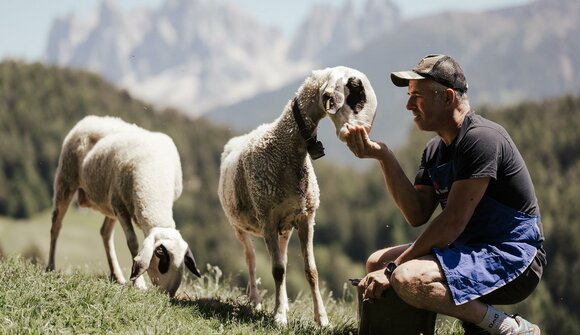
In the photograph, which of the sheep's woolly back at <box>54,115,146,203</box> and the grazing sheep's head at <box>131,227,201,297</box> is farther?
the sheep's woolly back at <box>54,115,146,203</box>

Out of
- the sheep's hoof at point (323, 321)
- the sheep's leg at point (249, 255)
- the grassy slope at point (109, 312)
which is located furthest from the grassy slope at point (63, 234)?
the sheep's hoof at point (323, 321)

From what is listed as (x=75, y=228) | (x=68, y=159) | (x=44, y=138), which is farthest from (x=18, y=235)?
(x=68, y=159)

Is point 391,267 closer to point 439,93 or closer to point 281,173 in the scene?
point 439,93

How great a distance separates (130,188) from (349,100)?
3737 mm

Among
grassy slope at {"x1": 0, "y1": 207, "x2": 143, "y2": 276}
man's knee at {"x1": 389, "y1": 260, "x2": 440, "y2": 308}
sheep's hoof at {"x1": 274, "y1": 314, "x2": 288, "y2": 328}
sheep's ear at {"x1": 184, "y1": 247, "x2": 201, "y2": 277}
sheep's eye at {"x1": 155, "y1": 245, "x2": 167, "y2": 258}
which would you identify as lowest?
grassy slope at {"x1": 0, "y1": 207, "x2": 143, "y2": 276}

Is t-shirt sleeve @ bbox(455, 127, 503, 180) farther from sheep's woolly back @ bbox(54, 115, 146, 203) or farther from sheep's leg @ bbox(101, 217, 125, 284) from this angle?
sheep's woolly back @ bbox(54, 115, 146, 203)

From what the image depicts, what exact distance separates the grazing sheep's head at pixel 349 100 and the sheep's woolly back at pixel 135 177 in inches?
116

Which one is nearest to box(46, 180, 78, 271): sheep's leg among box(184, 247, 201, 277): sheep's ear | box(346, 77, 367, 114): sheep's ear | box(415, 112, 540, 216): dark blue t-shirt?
box(184, 247, 201, 277): sheep's ear

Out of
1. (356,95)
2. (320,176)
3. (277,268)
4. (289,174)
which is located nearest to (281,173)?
(289,174)

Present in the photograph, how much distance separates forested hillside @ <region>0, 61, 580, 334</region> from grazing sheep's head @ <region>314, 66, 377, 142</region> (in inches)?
3693

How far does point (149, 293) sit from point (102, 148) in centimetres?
360

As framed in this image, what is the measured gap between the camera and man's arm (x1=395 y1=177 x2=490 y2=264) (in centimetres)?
554

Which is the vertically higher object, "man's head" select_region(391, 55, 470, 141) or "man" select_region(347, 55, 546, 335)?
"man's head" select_region(391, 55, 470, 141)

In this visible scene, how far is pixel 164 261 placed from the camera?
793 cm
